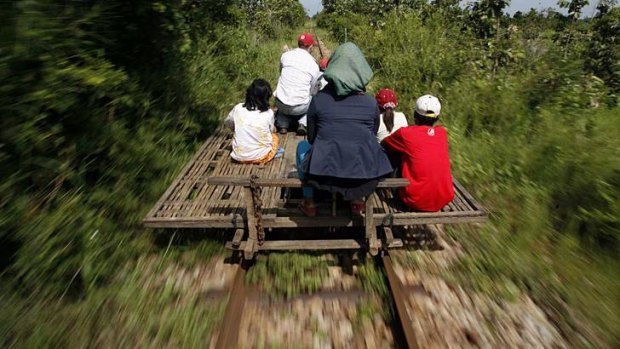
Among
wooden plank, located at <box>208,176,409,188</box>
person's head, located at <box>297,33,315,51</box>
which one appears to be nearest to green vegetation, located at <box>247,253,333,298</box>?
wooden plank, located at <box>208,176,409,188</box>

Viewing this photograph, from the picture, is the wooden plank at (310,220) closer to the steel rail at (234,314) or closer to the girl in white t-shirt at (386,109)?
the steel rail at (234,314)

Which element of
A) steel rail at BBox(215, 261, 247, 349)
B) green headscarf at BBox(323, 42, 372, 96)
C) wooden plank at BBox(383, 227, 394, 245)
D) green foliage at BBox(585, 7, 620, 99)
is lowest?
steel rail at BBox(215, 261, 247, 349)

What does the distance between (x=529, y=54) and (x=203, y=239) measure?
7863 mm

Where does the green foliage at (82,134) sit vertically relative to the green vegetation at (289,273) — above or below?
above

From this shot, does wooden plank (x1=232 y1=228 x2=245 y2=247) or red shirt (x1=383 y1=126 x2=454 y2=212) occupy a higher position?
red shirt (x1=383 y1=126 x2=454 y2=212)

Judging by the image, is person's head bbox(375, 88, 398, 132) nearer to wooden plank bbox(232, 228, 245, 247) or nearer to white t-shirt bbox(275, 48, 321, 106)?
white t-shirt bbox(275, 48, 321, 106)

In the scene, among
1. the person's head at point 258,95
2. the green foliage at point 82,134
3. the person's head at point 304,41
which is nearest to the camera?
the green foliage at point 82,134

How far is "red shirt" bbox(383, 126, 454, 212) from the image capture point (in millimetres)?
3333

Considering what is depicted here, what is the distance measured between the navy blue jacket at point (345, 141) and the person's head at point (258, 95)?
1.41 m

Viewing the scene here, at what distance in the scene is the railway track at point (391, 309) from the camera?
2.51 metres

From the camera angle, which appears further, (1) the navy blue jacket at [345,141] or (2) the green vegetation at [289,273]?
(2) the green vegetation at [289,273]

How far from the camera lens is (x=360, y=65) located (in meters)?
2.70

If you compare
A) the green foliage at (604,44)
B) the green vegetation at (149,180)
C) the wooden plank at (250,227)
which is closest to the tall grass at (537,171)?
the green vegetation at (149,180)

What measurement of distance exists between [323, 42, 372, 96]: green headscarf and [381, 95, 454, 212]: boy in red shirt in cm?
95
